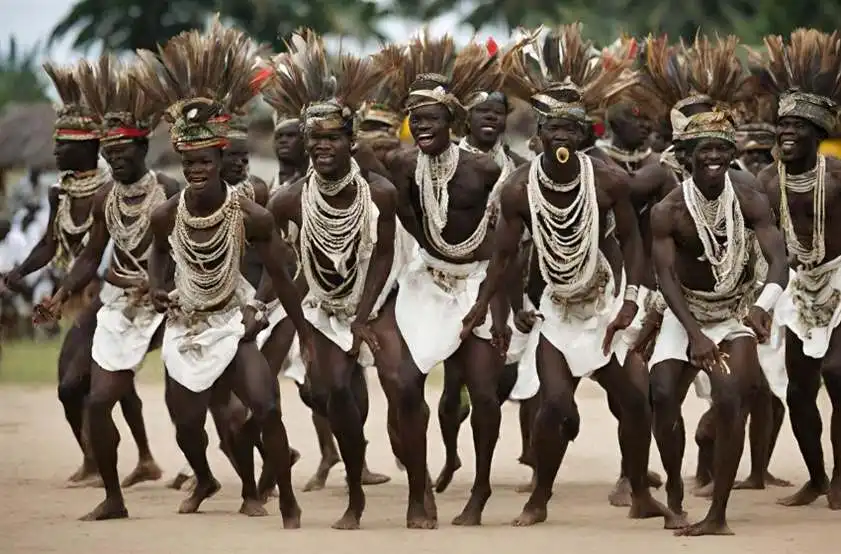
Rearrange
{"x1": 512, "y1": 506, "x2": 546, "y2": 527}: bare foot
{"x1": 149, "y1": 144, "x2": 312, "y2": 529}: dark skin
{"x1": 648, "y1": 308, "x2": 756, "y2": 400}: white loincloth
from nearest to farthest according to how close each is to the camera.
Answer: {"x1": 648, "y1": 308, "x2": 756, "y2": 400}: white loincloth → {"x1": 149, "y1": 144, "x2": 312, "y2": 529}: dark skin → {"x1": 512, "y1": 506, "x2": 546, "y2": 527}: bare foot

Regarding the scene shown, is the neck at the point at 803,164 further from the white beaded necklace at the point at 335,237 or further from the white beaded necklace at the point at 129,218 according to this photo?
the white beaded necklace at the point at 129,218

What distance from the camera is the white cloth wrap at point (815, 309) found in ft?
36.1

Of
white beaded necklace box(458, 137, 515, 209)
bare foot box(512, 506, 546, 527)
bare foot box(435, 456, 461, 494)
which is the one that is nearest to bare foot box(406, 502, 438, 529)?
bare foot box(512, 506, 546, 527)

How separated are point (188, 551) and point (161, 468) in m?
4.37

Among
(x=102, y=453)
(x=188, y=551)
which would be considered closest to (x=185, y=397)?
(x=102, y=453)

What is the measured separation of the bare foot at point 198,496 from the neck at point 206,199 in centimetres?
153

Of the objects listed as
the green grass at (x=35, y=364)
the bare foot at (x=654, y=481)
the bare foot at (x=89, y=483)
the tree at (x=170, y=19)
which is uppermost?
the tree at (x=170, y=19)

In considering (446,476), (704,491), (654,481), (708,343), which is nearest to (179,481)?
(446,476)

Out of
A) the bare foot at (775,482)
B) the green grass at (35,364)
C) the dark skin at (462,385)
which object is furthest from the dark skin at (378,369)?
the green grass at (35,364)

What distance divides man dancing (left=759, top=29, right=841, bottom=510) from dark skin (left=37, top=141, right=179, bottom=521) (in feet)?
11.3

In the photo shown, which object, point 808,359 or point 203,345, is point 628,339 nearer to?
point 808,359

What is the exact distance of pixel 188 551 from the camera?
30.9 ft

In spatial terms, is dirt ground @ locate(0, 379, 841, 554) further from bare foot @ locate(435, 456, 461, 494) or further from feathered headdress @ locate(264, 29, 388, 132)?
feathered headdress @ locate(264, 29, 388, 132)

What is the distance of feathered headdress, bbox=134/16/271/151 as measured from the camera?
1052 cm
